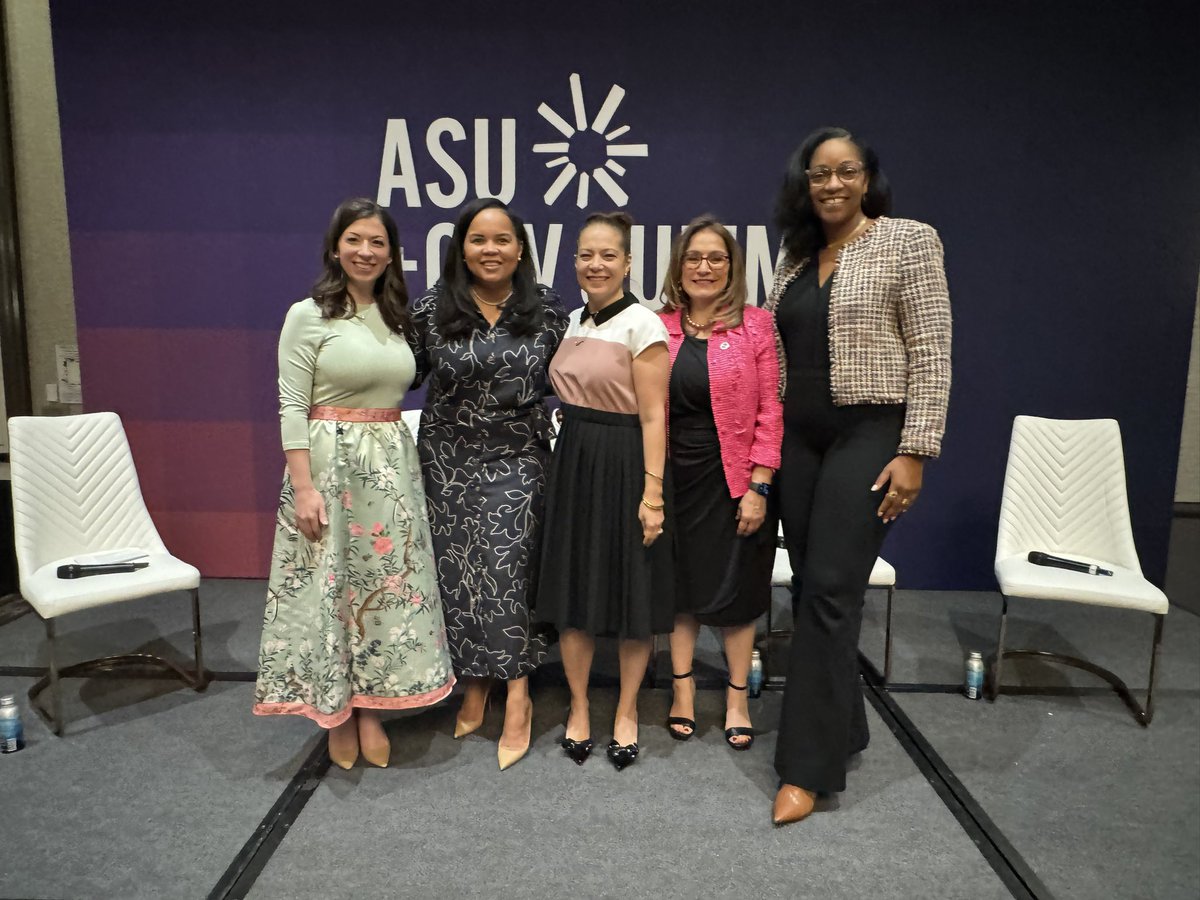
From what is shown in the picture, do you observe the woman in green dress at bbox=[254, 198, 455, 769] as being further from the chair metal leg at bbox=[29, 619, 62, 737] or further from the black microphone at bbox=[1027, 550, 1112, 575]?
the black microphone at bbox=[1027, 550, 1112, 575]

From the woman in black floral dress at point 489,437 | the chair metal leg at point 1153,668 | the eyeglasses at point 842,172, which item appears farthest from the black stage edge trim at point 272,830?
the chair metal leg at point 1153,668

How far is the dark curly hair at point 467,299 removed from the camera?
7.54 feet

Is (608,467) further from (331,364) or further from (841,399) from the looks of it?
(331,364)

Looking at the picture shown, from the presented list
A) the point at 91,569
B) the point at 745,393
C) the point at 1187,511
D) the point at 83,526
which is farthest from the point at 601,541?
the point at 1187,511

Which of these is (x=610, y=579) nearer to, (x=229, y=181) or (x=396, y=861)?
(x=396, y=861)

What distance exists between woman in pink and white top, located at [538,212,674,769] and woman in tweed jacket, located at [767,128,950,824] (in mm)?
390

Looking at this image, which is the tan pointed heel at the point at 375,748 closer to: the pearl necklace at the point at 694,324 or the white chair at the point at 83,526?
the white chair at the point at 83,526

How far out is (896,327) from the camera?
2.06 m

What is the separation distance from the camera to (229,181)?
12.7 ft

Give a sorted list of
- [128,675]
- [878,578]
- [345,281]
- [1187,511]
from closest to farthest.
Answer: [345,281] → [878,578] → [128,675] → [1187,511]

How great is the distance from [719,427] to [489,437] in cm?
68

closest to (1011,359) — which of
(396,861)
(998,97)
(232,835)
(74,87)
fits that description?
(998,97)

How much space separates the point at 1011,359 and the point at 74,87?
4709mm

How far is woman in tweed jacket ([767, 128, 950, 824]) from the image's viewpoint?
79.4 inches
